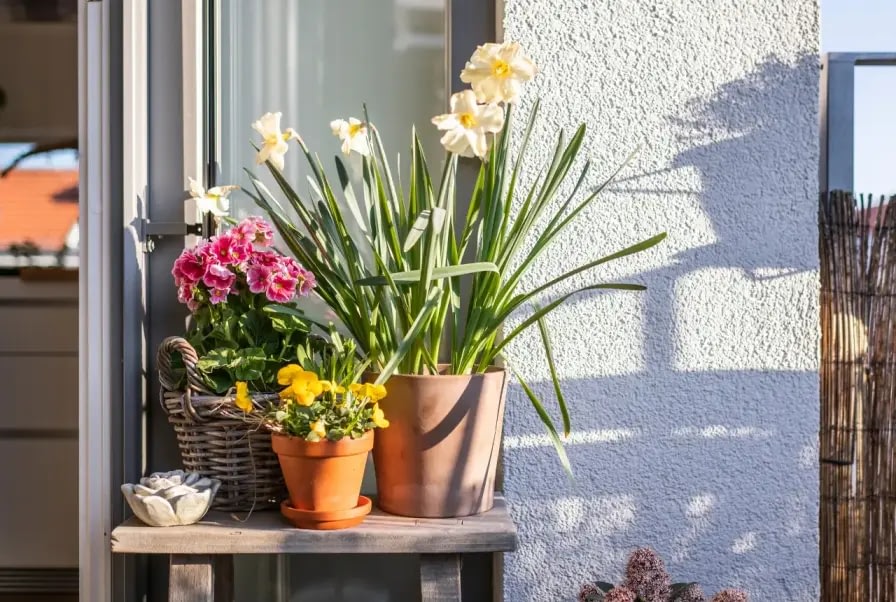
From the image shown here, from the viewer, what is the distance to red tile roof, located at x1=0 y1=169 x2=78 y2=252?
2.59m

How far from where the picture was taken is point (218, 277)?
133 centimetres

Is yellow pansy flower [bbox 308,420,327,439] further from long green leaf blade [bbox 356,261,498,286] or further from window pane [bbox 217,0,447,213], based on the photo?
window pane [bbox 217,0,447,213]

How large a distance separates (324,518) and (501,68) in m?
0.75

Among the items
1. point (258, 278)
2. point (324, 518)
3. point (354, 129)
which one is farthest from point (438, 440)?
point (354, 129)

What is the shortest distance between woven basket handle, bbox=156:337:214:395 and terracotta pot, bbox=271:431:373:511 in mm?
181

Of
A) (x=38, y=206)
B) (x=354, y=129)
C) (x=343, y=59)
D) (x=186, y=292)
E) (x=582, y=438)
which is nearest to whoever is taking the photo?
(x=354, y=129)

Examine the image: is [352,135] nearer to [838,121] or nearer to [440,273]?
[440,273]

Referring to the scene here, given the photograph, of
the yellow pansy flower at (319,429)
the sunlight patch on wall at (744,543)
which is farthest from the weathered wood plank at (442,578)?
the sunlight patch on wall at (744,543)

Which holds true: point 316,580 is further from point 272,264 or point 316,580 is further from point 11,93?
point 11,93

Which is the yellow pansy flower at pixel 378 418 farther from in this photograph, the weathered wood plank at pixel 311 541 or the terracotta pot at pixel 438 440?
the weathered wood plank at pixel 311 541

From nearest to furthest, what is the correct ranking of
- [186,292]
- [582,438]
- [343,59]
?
1. [186,292]
2. [582,438]
3. [343,59]

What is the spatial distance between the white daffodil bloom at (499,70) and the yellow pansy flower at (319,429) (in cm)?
56

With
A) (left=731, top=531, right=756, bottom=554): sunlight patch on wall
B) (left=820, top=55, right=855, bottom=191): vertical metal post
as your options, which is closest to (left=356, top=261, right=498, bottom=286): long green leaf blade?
(left=731, top=531, right=756, bottom=554): sunlight patch on wall

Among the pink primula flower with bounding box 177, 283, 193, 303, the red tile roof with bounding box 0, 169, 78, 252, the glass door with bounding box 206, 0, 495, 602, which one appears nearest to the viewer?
the pink primula flower with bounding box 177, 283, 193, 303
